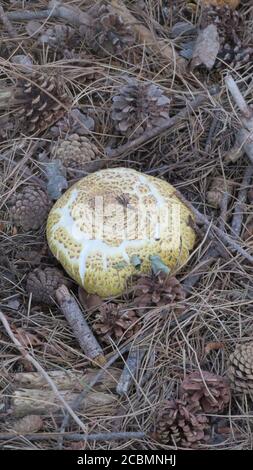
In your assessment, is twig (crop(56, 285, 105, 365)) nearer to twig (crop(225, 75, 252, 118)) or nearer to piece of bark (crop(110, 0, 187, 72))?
twig (crop(225, 75, 252, 118))

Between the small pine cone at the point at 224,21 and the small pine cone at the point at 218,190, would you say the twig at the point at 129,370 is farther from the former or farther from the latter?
the small pine cone at the point at 224,21

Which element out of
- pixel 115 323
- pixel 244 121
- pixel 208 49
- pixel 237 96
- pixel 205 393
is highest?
pixel 208 49

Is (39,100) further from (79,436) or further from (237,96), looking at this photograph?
(79,436)

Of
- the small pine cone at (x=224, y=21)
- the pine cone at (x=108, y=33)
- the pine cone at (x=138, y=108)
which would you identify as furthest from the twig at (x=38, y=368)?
the small pine cone at (x=224, y=21)

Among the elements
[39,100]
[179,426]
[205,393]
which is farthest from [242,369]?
[39,100]

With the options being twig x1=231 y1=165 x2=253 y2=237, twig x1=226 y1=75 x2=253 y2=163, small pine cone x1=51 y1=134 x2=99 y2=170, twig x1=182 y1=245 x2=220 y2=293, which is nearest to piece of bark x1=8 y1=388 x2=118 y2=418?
twig x1=182 y1=245 x2=220 y2=293
